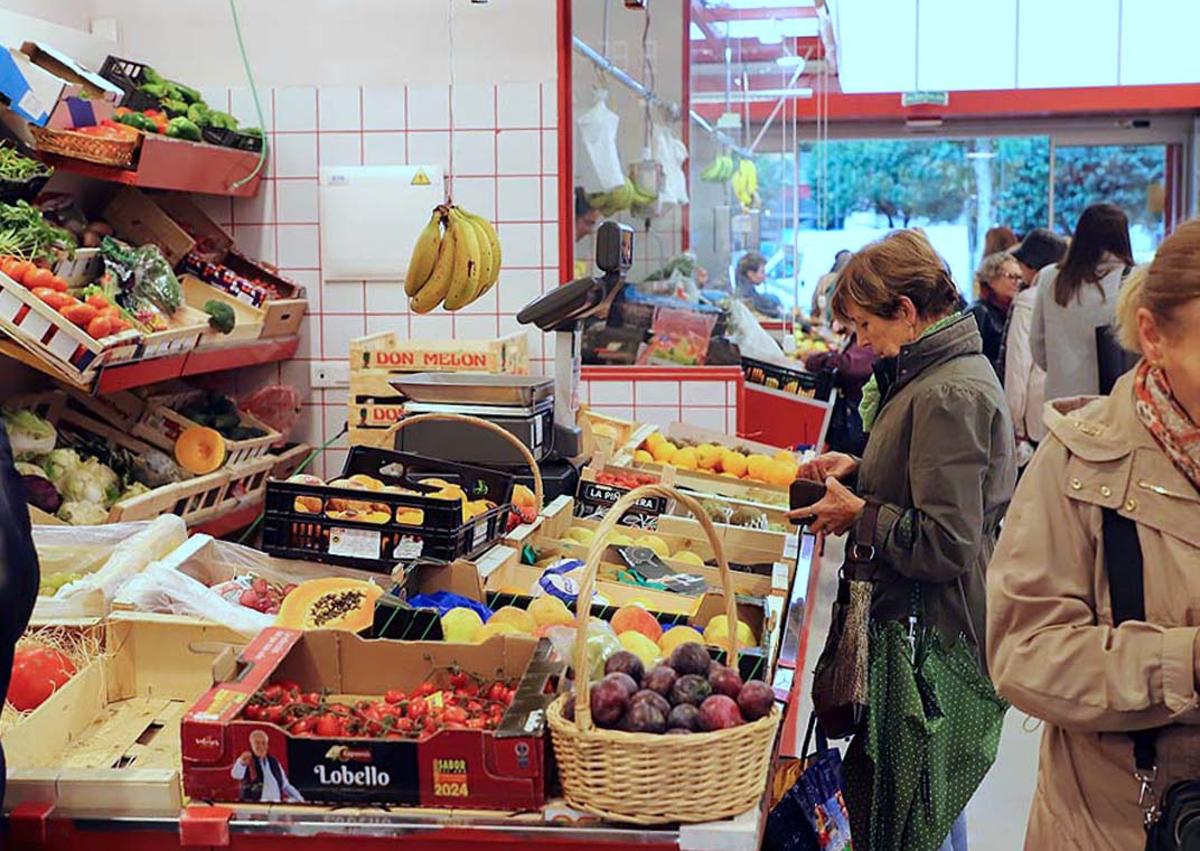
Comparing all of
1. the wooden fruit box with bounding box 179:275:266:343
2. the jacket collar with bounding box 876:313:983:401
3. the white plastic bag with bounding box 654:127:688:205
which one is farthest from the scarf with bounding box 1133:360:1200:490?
the white plastic bag with bounding box 654:127:688:205

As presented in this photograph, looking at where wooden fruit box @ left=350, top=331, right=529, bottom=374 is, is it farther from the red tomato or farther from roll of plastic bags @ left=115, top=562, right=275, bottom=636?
the red tomato

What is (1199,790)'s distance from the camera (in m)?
2.00

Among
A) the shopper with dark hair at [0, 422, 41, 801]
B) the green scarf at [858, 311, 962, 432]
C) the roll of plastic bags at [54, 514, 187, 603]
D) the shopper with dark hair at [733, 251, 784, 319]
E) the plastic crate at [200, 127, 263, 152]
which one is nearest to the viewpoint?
the shopper with dark hair at [0, 422, 41, 801]

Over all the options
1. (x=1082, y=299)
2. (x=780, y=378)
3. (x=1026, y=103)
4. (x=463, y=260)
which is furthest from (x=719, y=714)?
(x=1026, y=103)

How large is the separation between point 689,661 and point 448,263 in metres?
2.65

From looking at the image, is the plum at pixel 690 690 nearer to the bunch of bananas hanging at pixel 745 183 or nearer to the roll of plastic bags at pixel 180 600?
the roll of plastic bags at pixel 180 600

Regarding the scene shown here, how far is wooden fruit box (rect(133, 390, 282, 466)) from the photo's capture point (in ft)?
17.4

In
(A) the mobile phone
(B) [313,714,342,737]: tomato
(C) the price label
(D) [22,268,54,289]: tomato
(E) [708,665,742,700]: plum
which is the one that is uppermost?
(D) [22,268,54,289]: tomato

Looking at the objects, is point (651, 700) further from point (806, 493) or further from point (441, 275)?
point (441, 275)

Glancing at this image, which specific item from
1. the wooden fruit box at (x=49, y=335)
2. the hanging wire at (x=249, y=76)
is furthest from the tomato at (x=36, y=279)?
Result: the hanging wire at (x=249, y=76)

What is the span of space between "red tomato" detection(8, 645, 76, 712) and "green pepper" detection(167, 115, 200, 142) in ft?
10.1

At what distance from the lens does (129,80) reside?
5.64 metres

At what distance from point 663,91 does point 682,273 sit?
A: 3.88 feet

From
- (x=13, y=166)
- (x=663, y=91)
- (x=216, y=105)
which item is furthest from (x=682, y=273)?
(x=13, y=166)
